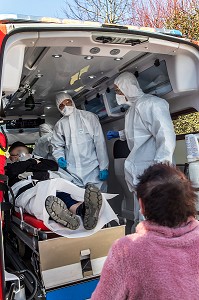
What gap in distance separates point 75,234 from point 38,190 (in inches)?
22.4

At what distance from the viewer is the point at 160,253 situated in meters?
1.27

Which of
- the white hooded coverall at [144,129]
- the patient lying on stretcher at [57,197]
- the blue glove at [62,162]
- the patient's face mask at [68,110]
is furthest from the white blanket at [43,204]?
the patient's face mask at [68,110]

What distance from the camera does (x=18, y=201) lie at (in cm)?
310

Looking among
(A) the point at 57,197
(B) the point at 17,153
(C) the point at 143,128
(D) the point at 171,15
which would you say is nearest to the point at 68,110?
(B) the point at 17,153

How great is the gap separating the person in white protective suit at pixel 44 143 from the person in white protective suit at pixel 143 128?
173cm

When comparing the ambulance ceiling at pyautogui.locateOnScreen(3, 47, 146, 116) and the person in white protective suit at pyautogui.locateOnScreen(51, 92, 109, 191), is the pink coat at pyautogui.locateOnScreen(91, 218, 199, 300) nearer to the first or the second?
the ambulance ceiling at pyautogui.locateOnScreen(3, 47, 146, 116)

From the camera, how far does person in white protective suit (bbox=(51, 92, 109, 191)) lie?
168 inches

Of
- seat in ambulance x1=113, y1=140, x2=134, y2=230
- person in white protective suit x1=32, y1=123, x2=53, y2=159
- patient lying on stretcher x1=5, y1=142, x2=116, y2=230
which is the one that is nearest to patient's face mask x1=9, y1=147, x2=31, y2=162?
patient lying on stretcher x1=5, y1=142, x2=116, y2=230

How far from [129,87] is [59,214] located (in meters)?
1.69

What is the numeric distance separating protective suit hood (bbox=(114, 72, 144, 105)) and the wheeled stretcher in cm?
150

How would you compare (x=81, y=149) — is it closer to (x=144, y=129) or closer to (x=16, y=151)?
(x=16, y=151)

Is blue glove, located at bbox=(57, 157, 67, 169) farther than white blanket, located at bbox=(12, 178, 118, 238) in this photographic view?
Yes

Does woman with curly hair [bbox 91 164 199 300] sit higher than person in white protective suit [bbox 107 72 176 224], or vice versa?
person in white protective suit [bbox 107 72 176 224]

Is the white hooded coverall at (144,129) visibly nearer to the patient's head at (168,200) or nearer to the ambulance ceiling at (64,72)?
the ambulance ceiling at (64,72)
